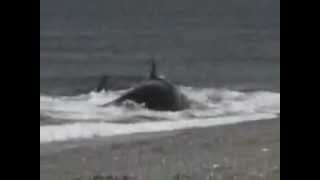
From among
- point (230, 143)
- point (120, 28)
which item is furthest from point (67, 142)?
point (120, 28)

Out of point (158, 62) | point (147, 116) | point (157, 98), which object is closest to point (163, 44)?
point (158, 62)

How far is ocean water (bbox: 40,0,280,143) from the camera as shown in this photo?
35.8 feet

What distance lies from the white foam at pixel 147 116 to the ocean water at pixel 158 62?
0.05 feet

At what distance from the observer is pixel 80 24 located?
150 feet

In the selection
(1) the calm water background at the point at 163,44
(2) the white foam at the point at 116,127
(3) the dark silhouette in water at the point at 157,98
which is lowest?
(2) the white foam at the point at 116,127

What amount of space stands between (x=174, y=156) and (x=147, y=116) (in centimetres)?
399

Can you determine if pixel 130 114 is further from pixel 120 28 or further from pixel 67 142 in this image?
pixel 120 28

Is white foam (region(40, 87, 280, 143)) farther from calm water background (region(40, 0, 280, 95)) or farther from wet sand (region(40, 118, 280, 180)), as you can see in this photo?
calm water background (region(40, 0, 280, 95))

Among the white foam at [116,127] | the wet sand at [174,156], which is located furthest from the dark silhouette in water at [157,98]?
the wet sand at [174,156]

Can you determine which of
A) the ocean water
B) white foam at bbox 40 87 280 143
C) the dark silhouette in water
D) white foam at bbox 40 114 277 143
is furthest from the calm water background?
white foam at bbox 40 114 277 143

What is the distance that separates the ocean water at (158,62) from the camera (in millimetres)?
10922

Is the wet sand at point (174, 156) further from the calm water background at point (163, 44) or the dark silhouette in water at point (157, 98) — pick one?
the dark silhouette in water at point (157, 98)

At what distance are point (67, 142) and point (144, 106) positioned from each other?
137 inches

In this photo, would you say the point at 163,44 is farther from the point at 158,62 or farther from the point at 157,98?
the point at 157,98
